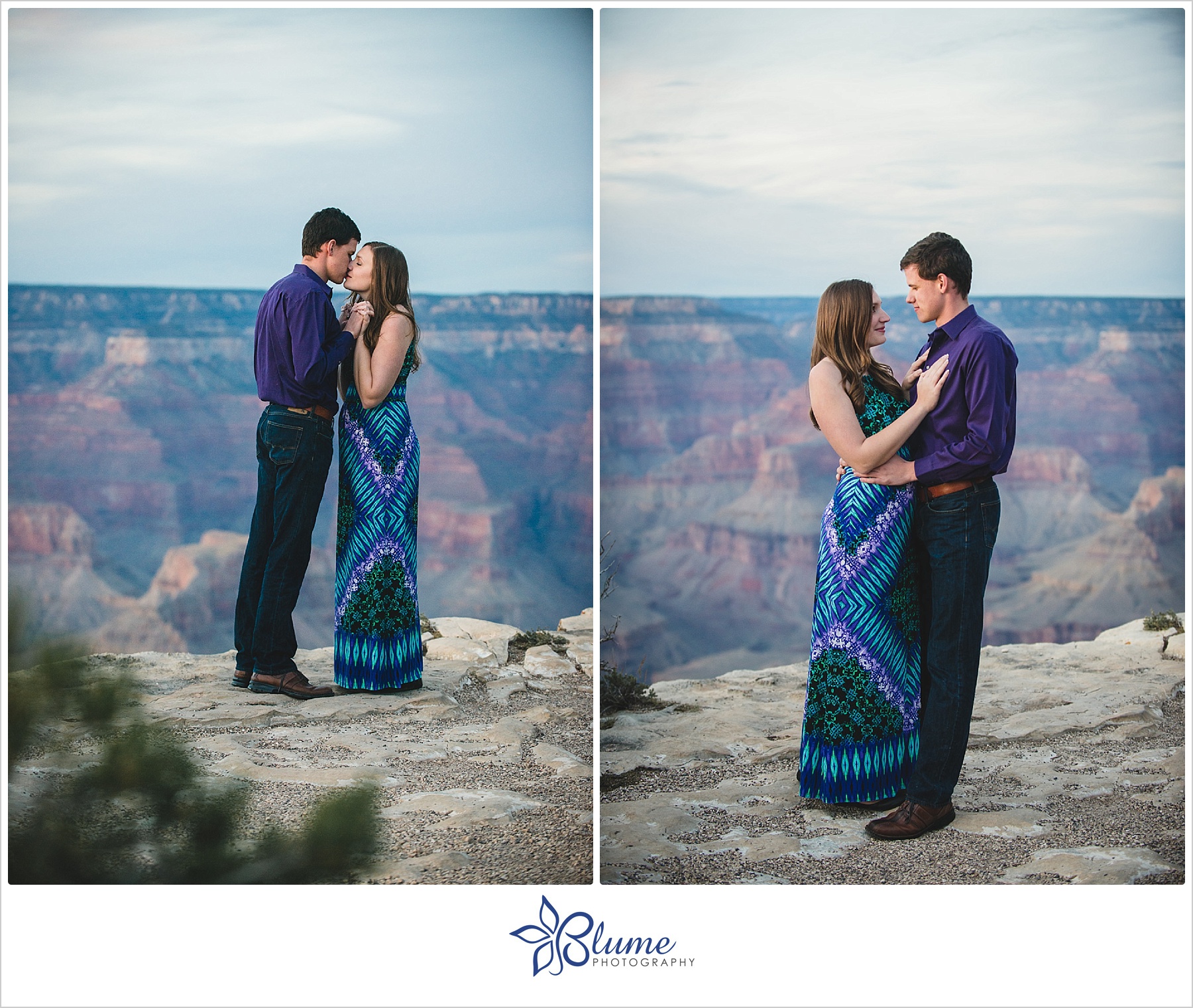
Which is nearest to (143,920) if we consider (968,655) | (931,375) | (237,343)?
(237,343)

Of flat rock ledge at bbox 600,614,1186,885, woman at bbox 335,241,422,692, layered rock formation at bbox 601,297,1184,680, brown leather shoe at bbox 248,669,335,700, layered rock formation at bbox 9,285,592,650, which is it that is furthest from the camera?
woman at bbox 335,241,422,692

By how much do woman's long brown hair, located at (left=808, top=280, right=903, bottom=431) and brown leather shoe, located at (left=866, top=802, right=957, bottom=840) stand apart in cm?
116

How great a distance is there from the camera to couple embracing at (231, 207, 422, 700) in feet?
13.3

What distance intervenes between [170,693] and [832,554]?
2185 millimetres

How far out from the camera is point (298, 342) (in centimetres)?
398

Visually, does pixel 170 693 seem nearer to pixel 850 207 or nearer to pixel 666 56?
pixel 666 56

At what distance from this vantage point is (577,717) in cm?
378

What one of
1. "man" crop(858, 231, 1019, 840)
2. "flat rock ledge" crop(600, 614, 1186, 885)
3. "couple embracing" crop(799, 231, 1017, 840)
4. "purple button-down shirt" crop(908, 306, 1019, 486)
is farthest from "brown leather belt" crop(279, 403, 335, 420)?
"purple button-down shirt" crop(908, 306, 1019, 486)

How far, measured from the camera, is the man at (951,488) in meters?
3.24

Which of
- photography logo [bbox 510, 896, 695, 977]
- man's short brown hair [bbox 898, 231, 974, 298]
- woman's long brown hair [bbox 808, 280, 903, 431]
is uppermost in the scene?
man's short brown hair [bbox 898, 231, 974, 298]

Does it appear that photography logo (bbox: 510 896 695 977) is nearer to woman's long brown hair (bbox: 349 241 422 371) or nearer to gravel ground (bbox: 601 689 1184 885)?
gravel ground (bbox: 601 689 1184 885)

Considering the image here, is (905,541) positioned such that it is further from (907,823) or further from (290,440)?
(290,440)

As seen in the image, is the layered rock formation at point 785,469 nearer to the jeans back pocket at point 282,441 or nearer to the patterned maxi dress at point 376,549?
the patterned maxi dress at point 376,549

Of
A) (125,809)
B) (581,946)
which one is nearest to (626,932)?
(581,946)
